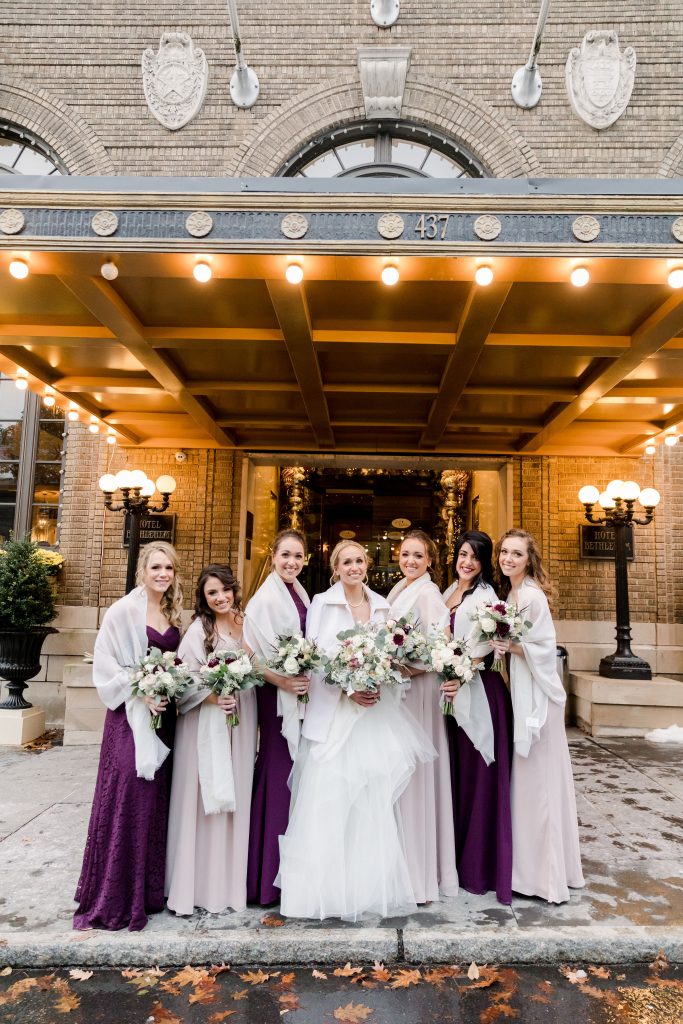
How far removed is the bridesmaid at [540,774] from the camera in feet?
14.3

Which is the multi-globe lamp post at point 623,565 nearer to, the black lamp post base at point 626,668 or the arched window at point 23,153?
the black lamp post base at point 626,668

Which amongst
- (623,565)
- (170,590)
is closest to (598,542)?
(623,565)

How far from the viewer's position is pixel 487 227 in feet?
17.0

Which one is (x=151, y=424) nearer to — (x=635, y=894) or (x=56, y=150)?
(x=56, y=150)

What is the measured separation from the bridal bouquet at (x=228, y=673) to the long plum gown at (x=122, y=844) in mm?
631

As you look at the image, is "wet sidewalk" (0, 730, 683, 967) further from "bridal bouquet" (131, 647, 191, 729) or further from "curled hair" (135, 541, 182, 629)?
"curled hair" (135, 541, 182, 629)

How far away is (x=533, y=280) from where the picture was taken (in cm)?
549

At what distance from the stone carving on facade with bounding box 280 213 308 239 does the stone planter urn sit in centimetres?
661

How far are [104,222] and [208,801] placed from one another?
13.7 feet

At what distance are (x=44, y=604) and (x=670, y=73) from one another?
1237 cm

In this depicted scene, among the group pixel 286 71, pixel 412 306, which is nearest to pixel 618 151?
pixel 286 71

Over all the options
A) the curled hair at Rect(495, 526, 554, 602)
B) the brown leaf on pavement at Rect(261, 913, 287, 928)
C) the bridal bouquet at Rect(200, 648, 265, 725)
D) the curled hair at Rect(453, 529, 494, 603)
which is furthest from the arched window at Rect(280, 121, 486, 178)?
the brown leaf on pavement at Rect(261, 913, 287, 928)

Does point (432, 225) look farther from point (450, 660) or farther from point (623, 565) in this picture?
point (623, 565)

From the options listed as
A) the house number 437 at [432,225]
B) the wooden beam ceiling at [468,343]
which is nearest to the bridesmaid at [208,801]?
the house number 437 at [432,225]
